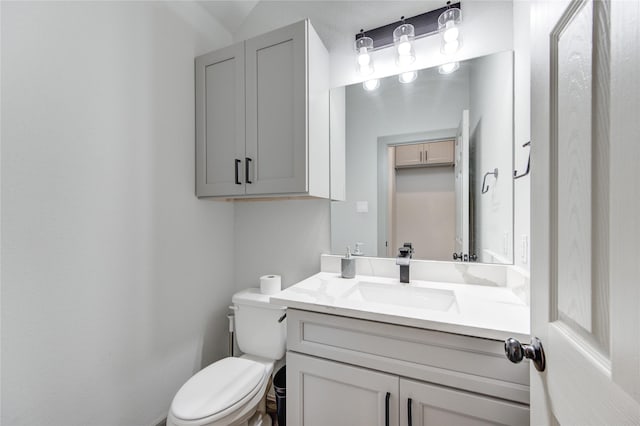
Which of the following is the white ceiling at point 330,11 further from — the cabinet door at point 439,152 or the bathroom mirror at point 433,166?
the cabinet door at point 439,152

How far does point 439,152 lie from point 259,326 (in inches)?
52.8

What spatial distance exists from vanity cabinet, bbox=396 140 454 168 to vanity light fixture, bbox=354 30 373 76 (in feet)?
1.57

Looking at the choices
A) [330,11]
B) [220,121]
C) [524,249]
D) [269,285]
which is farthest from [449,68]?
[269,285]

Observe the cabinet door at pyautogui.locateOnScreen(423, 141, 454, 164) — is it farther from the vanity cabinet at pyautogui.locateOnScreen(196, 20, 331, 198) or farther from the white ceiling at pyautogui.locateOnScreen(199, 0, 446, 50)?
the white ceiling at pyautogui.locateOnScreen(199, 0, 446, 50)

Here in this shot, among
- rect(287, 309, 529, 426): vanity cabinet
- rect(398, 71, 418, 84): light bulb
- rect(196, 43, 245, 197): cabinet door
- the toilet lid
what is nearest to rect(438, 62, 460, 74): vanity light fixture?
rect(398, 71, 418, 84): light bulb

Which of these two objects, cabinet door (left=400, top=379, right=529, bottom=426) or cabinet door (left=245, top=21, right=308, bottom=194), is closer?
cabinet door (left=400, top=379, right=529, bottom=426)

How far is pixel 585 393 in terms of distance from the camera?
412 millimetres

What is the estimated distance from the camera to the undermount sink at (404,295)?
116 centimetres

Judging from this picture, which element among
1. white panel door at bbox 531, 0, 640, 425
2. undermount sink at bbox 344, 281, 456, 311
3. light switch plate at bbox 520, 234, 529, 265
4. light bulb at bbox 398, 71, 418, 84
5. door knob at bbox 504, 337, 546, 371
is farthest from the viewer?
light bulb at bbox 398, 71, 418, 84

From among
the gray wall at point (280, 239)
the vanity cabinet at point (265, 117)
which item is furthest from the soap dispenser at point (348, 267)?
the vanity cabinet at point (265, 117)

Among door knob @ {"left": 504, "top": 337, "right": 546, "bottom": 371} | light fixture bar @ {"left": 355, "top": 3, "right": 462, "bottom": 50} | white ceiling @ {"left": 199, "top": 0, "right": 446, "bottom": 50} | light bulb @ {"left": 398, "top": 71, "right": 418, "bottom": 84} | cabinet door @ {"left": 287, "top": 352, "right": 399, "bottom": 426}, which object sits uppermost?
white ceiling @ {"left": 199, "top": 0, "right": 446, "bottom": 50}

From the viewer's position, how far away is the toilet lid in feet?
3.48

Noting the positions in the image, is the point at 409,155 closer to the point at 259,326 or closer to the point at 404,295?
the point at 404,295

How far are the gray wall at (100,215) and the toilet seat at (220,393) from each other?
13.0 inches
